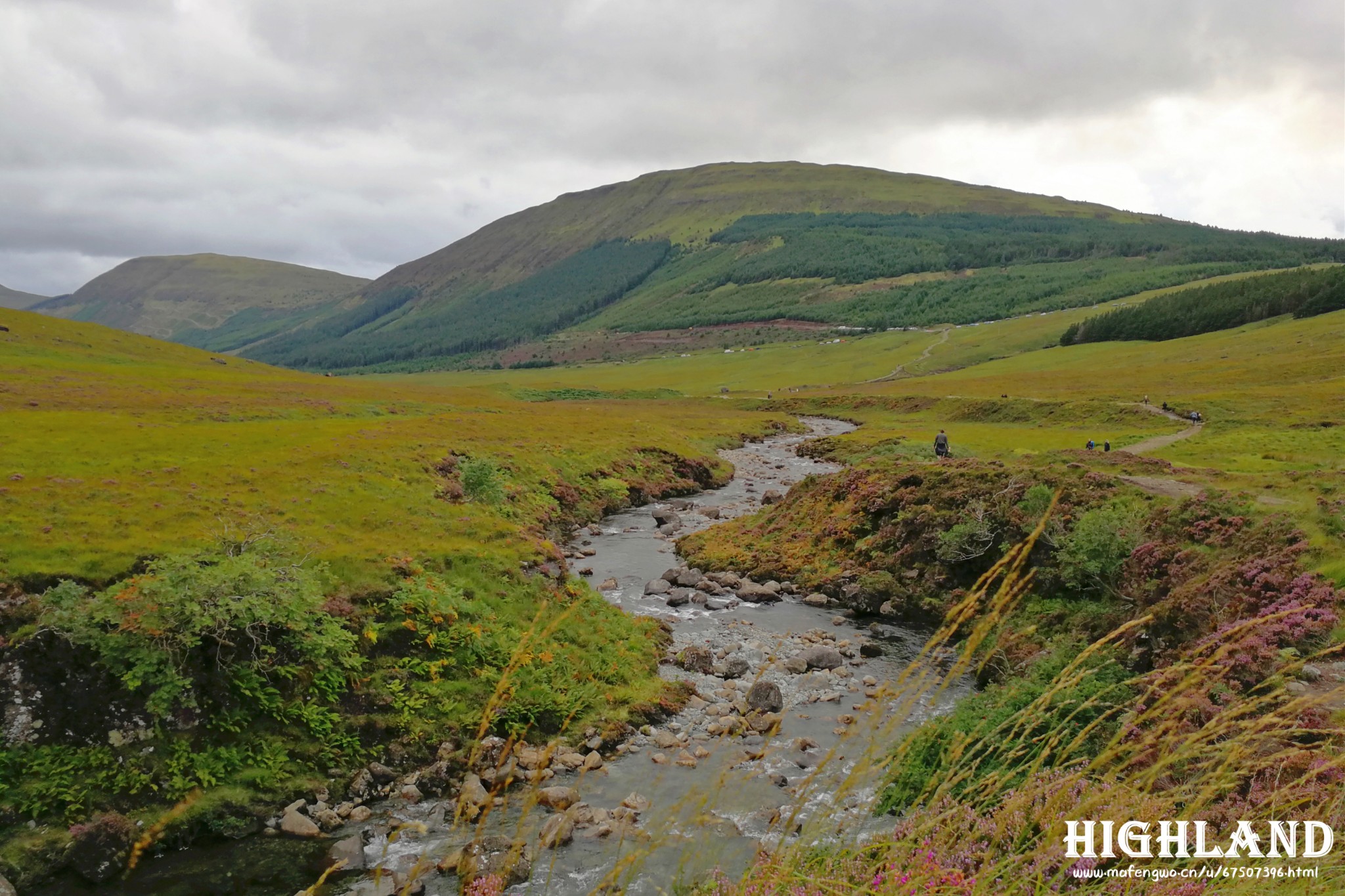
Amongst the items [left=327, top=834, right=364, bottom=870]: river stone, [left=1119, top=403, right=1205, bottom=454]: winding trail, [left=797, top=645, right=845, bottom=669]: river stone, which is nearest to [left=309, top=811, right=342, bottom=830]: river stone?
[left=327, top=834, right=364, bottom=870]: river stone

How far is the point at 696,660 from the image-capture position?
23953 millimetres

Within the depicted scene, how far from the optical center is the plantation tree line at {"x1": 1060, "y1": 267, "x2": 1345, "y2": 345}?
481 ft

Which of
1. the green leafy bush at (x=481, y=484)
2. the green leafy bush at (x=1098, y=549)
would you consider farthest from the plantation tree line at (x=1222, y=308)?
the green leafy bush at (x=481, y=484)

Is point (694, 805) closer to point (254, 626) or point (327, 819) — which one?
point (327, 819)

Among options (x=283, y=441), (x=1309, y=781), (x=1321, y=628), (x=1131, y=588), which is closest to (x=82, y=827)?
(x=1309, y=781)

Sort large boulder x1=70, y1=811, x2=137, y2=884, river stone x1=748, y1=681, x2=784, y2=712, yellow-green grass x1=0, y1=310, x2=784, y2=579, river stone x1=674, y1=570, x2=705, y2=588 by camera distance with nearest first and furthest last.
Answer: large boulder x1=70, y1=811, x2=137, y2=884, river stone x1=748, y1=681, x2=784, y2=712, yellow-green grass x1=0, y1=310, x2=784, y2=579, river stone x1=674, y1=570, x2=705, y2=588

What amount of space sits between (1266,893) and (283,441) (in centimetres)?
4653

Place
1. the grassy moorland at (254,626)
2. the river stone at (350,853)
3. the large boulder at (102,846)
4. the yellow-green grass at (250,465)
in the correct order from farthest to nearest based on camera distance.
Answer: the yellow-green grass at (250,465) < the grassy moorland at (254,626) < the river stone at (350,853) < the large boulder at (102,846)

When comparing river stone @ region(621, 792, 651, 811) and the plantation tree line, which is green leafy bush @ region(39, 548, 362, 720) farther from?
the plantation tree line

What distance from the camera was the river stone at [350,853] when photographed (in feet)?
47.6

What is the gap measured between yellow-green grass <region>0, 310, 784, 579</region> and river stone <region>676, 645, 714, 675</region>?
7.83 metres

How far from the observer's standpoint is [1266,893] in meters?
5.27

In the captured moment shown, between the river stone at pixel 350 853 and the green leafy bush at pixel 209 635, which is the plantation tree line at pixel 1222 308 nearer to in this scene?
the green leafy bush at pixel 209 635

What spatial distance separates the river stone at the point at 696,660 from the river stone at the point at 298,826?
37.8ft
